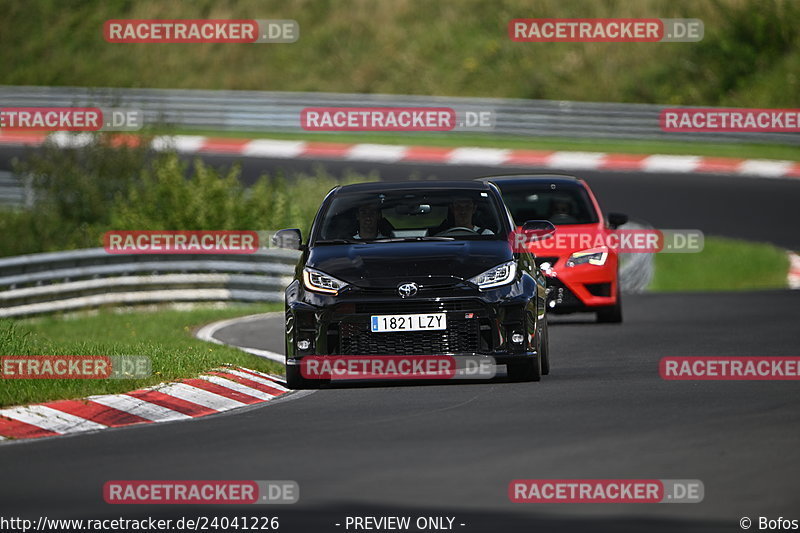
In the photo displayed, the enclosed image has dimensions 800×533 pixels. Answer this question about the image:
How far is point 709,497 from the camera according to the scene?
7.79 m

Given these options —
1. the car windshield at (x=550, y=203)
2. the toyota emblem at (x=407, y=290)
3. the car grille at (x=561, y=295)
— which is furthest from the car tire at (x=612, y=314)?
the toyota emblem at (x=407, y=290)

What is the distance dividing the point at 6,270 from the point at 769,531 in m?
17.0

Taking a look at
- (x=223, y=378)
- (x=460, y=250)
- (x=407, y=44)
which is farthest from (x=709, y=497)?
(x=407, y=44)

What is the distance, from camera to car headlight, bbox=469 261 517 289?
12.6 meters

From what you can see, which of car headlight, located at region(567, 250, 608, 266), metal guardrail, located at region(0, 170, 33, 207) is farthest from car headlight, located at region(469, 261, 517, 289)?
metal guardrail, located at region(0, 170, 33, 207)

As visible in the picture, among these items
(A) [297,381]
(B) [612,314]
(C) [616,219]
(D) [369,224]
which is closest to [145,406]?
(A) [297,381]

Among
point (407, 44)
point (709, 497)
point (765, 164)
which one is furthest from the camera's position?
point (407, 44)

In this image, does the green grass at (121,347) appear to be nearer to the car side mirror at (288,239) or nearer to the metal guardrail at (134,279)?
the metal guardrail at (134,279)

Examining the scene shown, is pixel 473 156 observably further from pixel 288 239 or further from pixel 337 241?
pixel 337 241

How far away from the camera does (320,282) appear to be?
1277 cm

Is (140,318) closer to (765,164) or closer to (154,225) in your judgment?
(154,225)

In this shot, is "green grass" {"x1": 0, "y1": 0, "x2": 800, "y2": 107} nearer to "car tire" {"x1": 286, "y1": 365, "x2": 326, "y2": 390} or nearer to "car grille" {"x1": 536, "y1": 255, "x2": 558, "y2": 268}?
"car grille" {"x1": 536, "y1": 255, "x2": 558, "y2": 268}

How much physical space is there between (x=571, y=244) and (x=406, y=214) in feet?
19.0

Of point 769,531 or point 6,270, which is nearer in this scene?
point 769,531
